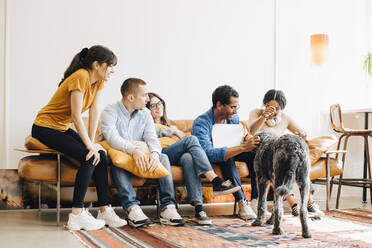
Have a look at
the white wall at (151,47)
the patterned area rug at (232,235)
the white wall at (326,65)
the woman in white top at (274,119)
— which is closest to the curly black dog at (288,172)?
the patterned area rug at (232,235)

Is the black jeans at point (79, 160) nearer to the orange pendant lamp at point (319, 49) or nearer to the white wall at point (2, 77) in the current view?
the white wall at point (2, 77)

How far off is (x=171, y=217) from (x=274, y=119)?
3.94 feet

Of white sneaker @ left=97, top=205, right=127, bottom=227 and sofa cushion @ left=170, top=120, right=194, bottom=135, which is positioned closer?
white sneaker @ left=97, top=205, right=127, bottom=227

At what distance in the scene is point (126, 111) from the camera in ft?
9.90

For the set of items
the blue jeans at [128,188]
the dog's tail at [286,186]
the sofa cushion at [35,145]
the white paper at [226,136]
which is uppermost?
the white paper at [226,136]

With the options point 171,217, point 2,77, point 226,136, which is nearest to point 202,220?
point 171,217

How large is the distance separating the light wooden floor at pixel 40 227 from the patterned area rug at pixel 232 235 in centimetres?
12

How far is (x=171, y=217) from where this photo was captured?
2.75 m

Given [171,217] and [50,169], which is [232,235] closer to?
[171,217]

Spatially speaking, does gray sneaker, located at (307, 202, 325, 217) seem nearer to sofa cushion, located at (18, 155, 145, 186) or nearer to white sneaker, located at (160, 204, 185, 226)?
white sneaker, located at (160, 204, 185, 226)

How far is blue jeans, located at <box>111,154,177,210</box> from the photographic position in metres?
2.77

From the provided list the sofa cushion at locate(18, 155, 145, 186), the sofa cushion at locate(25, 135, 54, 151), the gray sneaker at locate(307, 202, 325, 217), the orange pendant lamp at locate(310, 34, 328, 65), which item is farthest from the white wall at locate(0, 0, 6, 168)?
the orange pendant lamp at locate(310, 34, 328, 65)

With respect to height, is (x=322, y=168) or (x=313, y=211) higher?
(x=322, y=168)

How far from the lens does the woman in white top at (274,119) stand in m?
3.17
